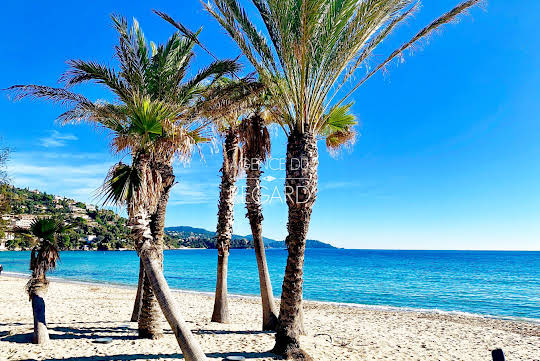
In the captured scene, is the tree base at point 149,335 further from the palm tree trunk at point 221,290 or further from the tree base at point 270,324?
the tree base at point 270,324

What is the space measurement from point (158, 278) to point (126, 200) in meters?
1.70

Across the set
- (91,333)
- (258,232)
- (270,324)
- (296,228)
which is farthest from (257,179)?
(91,333)

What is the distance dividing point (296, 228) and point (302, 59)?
3.57 metres

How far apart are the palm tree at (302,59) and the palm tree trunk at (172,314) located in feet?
7.56

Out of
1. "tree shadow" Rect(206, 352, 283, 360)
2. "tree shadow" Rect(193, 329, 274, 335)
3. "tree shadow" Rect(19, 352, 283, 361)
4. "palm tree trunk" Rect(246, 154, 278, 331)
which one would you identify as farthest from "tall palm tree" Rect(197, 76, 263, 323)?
"tree shadow" Rect(19, 352, 283, 361)

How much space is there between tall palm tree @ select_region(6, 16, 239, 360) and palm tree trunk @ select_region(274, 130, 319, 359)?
2.26 metres

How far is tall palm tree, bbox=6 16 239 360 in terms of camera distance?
6508 millimetres

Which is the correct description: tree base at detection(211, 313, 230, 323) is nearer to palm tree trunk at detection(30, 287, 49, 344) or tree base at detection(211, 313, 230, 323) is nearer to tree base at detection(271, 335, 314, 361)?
tree base at detection(271, 335, 314, 361)

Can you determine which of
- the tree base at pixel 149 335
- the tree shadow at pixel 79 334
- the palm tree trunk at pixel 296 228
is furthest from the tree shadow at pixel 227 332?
the palm tree trunk at pixel 296 228

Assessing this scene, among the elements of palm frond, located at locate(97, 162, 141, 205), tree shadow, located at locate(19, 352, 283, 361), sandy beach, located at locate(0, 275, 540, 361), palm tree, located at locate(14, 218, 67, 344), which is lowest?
sandy beach, located at locate(0, 275, 540, 361)

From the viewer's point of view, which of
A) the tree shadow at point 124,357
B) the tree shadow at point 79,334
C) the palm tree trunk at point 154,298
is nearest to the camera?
the tree shadow at point 124,357

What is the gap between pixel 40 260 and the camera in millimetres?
7809

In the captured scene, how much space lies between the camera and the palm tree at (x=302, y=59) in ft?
22.7

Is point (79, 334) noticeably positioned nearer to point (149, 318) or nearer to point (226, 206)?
point (149, 318)
